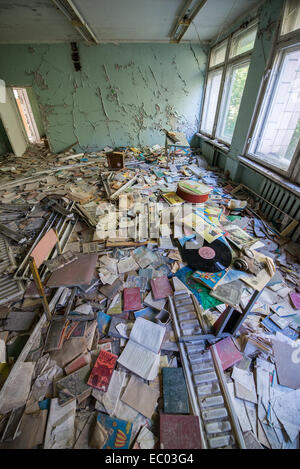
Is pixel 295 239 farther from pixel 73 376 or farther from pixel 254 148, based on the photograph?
pixel 73 376

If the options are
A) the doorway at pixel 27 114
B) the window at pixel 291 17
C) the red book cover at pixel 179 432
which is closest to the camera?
the red book cover at pixel 179 432

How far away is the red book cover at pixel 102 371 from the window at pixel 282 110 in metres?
3.47

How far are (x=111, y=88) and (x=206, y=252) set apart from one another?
6.55 metres

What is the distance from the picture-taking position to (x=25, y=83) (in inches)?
241

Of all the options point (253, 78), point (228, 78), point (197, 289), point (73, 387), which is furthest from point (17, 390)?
point (228, 78)

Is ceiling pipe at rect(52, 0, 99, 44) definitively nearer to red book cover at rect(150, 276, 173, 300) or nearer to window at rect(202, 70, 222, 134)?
window at rect(202, 70, 222, 134)

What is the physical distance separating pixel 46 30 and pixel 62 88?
1488 millimetres

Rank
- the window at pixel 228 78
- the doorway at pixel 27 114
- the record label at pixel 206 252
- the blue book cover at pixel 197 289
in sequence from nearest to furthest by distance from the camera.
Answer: the blue book cover at pixel 197 289 → the record label at pixel 206 252 → the window at pixel 228 78 → the doorway at pixel 27 114

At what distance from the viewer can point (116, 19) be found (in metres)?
4.32

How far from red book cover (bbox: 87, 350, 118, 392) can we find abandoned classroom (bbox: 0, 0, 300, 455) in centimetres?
1

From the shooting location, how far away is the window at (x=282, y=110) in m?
2.96

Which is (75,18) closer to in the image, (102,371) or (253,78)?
(253,78)

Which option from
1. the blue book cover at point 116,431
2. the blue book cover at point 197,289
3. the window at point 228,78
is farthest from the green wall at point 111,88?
the blue book cover at point 116,431

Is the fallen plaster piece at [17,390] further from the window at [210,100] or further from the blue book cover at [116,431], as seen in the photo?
the window at [210,100]
